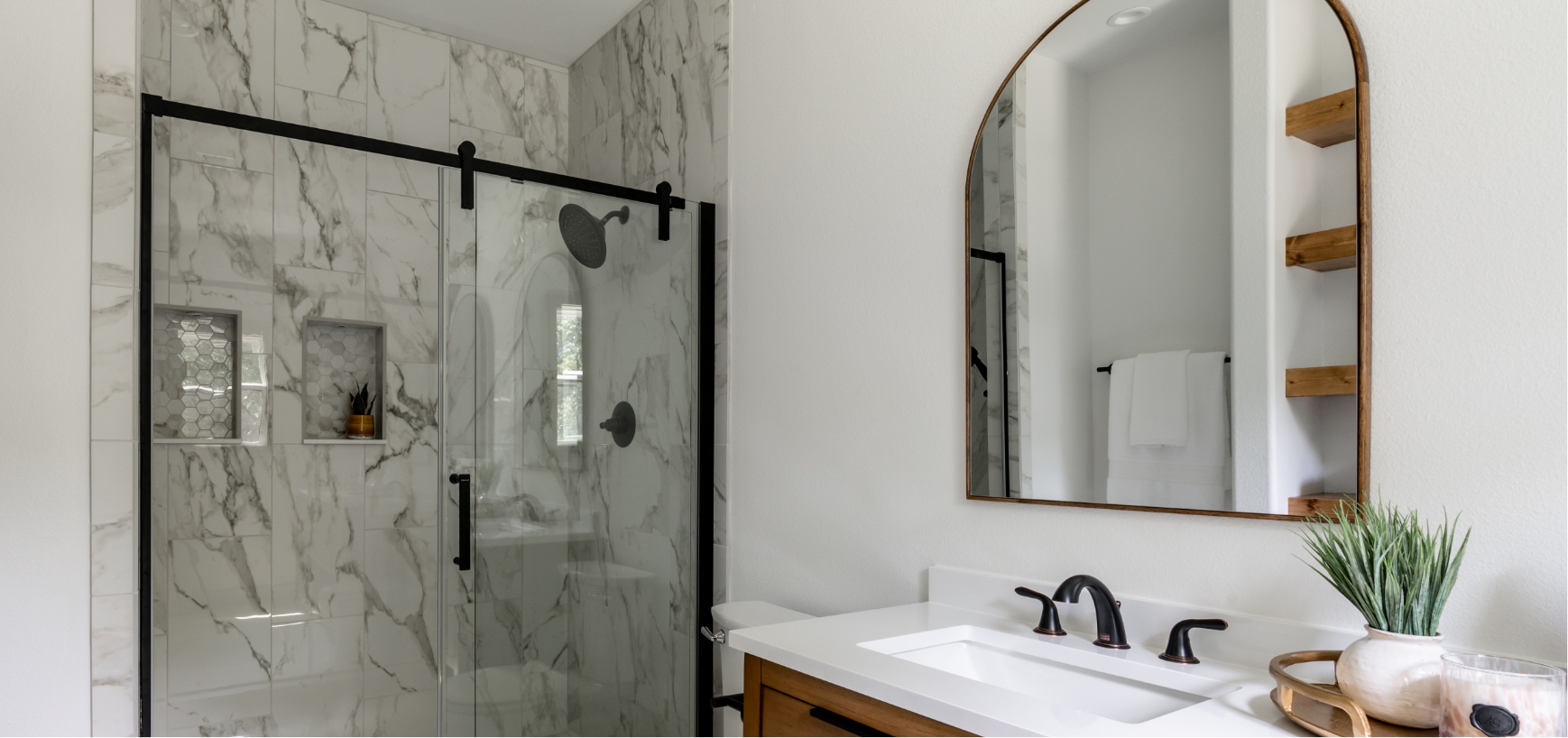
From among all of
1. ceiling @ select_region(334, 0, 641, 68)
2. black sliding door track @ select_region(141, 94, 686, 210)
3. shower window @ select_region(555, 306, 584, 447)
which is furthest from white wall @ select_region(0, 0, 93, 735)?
ceiling @ select_region(334, 0, 641, 68)

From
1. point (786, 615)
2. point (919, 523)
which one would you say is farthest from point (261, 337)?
point (919, 523)

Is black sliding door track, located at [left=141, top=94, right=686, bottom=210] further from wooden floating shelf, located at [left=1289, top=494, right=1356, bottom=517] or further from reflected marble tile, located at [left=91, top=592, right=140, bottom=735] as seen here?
wooden floating shelf, located at [left=1289, top=494, right=1356, bottom=517]

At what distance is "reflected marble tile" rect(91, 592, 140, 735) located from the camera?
1.77m

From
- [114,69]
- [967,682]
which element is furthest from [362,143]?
[967,682]

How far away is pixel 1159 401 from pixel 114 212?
6.63ft

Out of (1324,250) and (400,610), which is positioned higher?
(1324,250)

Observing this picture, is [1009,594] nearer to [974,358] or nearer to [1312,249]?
[974,358]

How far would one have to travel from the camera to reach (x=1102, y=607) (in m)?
1.41

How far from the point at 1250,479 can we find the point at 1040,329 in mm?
461

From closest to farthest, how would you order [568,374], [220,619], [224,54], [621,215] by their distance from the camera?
1. [568,374]
2. [621,215]
3. [220,619]
4. [224,54]

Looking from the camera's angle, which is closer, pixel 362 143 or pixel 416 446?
pixel 362 143

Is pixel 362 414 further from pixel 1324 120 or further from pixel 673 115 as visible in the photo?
pixel 1324 120

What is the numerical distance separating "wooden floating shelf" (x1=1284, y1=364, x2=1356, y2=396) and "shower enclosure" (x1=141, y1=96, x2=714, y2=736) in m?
1.58

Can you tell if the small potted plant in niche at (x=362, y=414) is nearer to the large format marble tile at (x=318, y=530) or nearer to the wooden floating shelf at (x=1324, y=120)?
the large format marble tile at (x=318, y=530)
